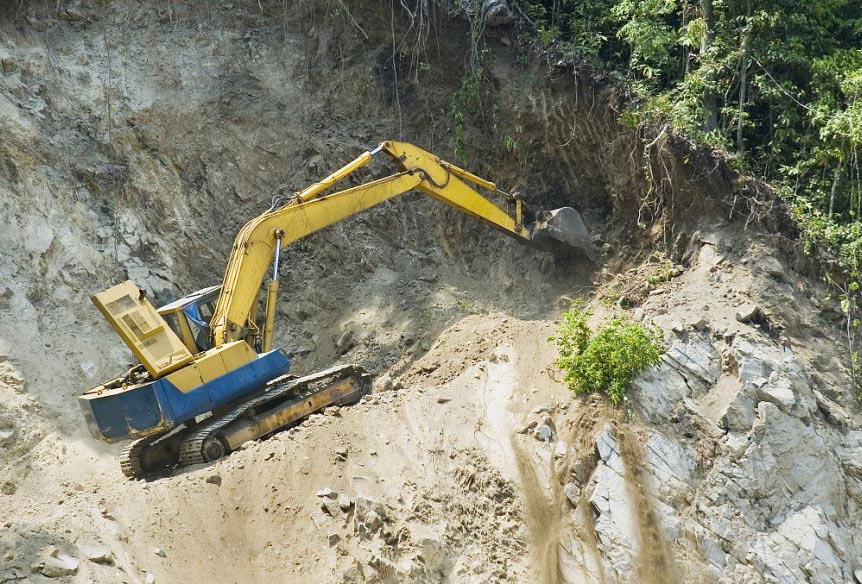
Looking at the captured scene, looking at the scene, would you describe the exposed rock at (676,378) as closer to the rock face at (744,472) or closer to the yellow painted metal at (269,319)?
the rock face at (744,472)

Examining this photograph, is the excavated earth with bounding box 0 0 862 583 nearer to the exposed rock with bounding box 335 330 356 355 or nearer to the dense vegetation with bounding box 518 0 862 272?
the exposed rock with bounding box 335 330 356 355

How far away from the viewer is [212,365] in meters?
10.9

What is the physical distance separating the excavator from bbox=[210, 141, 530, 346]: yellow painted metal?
1 cm

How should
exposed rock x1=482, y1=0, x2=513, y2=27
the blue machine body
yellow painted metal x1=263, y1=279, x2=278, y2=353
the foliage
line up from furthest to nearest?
exposed rock x1=482, y1=0, x2=513, y2=27
the foliage
yellow painted metal x1=263, y1=279, x2=278, y2=353
the blue machine body

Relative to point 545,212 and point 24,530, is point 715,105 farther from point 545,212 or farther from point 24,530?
point 24,530

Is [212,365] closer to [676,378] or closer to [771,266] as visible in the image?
[676,378]

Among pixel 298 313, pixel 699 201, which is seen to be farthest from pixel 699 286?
pixel 298 313

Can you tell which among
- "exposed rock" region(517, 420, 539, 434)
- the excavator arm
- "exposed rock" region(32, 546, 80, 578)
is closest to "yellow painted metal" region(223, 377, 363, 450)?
the excavator arm

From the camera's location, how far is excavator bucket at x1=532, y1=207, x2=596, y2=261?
13828mm

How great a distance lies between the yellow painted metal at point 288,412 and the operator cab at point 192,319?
3.28 feet

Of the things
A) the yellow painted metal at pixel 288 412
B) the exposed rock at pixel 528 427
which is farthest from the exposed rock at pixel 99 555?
the exposed rock at pixel 528 427

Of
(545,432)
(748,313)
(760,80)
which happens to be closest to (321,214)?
(545,432)

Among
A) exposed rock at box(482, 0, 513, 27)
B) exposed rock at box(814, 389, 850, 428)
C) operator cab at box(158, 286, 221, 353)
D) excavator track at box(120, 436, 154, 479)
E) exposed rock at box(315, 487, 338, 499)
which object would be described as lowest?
exposed rock at box(814, 389, 850, 428)

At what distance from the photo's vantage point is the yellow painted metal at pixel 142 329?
10.6 meters
